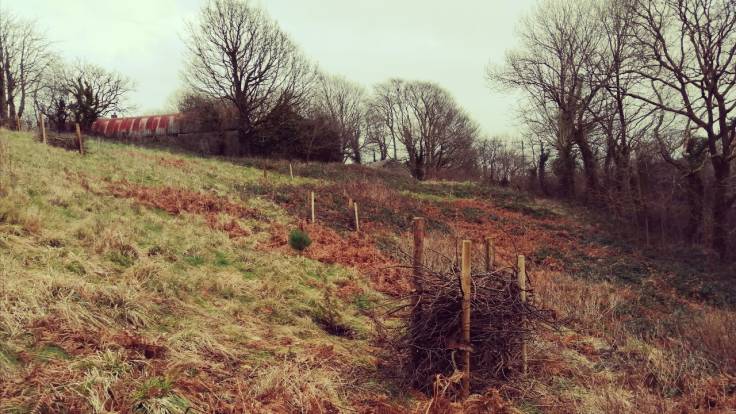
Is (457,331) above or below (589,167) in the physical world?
below

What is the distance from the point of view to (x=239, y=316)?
19.1 feet

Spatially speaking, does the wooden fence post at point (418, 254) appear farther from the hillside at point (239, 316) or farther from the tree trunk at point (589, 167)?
the tree trunk at point (589, 167)

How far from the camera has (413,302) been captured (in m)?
4.94

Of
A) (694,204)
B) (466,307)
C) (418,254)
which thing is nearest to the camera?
(466,307)

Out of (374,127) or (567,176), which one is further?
(374,127)

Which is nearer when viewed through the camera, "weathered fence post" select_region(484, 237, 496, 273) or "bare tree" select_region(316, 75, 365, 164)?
"weathered fence post" select_region(484, 237, 496, 273)

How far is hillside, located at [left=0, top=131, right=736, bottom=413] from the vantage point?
3594mm

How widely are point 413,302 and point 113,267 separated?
4314mm

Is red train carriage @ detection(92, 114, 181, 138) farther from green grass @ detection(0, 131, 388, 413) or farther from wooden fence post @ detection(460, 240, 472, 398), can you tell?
wooden fence post @ detection(460, 240, 472, 398)

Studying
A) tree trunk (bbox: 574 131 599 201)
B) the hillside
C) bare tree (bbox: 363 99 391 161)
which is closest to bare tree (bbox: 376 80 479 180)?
bare tree (bbox: 363 99 391 161)

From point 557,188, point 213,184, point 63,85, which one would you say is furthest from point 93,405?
point 63,85

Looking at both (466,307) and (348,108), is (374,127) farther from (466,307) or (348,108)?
(466,307)

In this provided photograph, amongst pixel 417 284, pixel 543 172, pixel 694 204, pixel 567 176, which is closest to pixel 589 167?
pixel 567 176

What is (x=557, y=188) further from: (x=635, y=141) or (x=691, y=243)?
(x=691, y=243)
